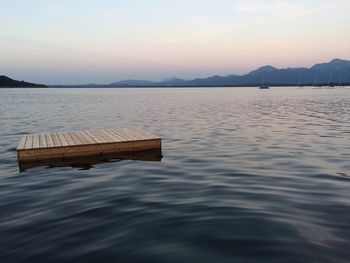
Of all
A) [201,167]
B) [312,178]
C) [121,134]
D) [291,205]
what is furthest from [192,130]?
[291,205]

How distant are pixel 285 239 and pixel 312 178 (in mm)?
4774

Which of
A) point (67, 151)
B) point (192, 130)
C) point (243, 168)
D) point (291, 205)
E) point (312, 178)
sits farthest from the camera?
point (192, 130)

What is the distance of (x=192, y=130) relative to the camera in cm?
2339

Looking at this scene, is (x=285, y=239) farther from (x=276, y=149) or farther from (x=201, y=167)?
(x=276, y=149)

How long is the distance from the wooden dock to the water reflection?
19cm

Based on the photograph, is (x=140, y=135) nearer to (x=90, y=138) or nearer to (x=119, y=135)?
(x=119, y=135)

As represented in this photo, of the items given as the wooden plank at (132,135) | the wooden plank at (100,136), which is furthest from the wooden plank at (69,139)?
the wooden plank at (132,135)

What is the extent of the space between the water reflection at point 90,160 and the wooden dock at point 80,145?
0.19 metres

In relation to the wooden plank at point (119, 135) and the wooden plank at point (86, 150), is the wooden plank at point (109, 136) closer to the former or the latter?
the wooden plank at point (119, 135)

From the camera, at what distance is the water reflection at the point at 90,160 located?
510 inches

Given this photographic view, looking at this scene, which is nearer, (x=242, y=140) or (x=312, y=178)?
(x=312, y=178)

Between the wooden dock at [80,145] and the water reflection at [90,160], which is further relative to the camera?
the wooden dock at [80,145]

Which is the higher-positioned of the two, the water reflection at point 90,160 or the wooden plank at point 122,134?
the wooden plank at point 122,134

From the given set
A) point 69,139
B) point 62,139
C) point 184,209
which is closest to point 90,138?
point 69,139
